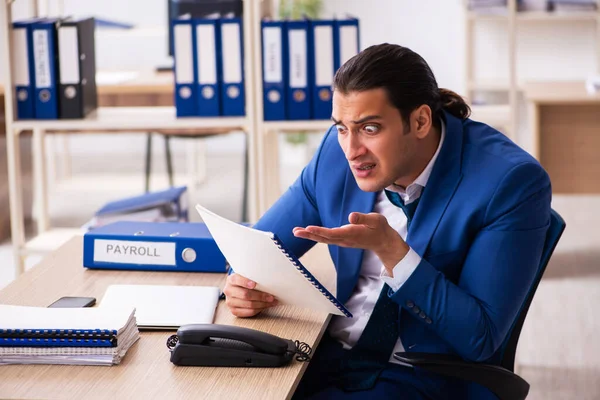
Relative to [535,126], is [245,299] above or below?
below

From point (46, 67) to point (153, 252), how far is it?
1369 millimetres

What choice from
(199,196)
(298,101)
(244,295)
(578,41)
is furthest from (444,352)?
(578,41)

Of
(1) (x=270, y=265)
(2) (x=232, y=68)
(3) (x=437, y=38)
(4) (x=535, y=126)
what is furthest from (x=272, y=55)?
(3) (x=437, y=38)

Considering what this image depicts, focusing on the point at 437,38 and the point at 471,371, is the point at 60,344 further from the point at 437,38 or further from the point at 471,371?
the point at 437,38

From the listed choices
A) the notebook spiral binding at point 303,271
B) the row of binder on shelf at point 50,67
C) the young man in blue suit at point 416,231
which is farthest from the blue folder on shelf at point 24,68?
the notebook spiral binding at point 303,271

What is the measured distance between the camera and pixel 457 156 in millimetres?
1854

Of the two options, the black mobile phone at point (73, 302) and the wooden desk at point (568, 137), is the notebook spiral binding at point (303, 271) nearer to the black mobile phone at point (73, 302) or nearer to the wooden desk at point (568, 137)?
the black mobile phone at point (73, 302)

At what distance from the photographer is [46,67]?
10.7 feet

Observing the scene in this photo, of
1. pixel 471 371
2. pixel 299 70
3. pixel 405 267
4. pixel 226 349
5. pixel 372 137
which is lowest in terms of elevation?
pixel 471 371

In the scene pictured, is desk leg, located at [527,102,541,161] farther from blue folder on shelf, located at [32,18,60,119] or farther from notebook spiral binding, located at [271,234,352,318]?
notebook spiral binding, located at [271,234,352,318]

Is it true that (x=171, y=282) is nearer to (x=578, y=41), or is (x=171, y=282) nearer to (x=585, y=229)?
(x=585, y=229)

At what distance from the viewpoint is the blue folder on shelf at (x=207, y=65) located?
3.18 metres

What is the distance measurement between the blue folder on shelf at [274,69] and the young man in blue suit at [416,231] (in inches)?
48.7

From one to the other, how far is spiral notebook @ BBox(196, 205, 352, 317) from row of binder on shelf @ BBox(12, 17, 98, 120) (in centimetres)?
166
